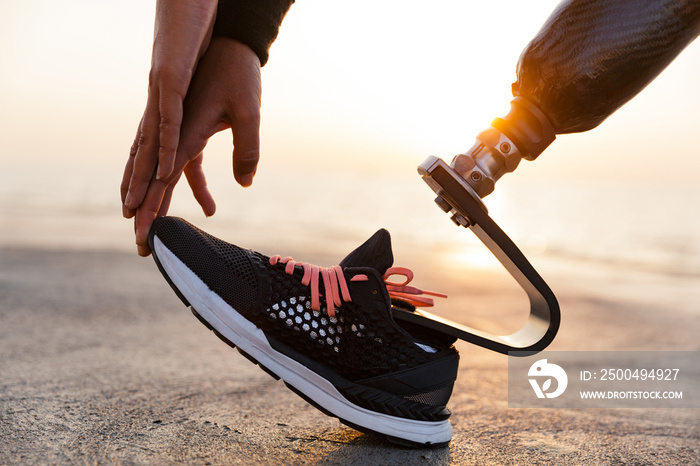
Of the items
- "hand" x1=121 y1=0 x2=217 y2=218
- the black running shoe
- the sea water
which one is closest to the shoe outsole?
the black running shoe

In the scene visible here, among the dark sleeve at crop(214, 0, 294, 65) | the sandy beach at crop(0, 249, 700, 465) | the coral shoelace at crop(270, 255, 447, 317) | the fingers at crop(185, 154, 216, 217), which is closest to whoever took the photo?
the sandy beach at crop(0, 249, 700, 465)

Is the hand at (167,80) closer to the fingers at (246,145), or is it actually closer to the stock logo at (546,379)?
the fingers at (246,145)

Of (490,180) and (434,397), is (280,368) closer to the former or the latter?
(434,397)

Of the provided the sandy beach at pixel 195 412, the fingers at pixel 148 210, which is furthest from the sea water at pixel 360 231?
the fingers at pixel 148 210

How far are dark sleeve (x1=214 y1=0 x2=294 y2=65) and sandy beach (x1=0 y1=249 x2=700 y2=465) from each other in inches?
38.4

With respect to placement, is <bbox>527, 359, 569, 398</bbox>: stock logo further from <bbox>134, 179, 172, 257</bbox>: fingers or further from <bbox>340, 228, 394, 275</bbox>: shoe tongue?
<bbox>134, 179, 172, 257</bbox>: fingers

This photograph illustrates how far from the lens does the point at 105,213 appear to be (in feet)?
33.4

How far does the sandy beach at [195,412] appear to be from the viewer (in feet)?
3.85

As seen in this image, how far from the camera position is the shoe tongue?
134cm

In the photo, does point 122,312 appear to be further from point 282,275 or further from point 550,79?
point 550,79

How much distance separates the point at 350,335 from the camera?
50.3 inches

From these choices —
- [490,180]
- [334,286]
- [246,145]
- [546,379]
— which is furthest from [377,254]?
[546,379]

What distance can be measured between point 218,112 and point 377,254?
523 mm

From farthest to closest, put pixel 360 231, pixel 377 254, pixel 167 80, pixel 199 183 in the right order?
pixel 360 231 < pixel 199 183 < pixel 377 254 < pixel 167 80
